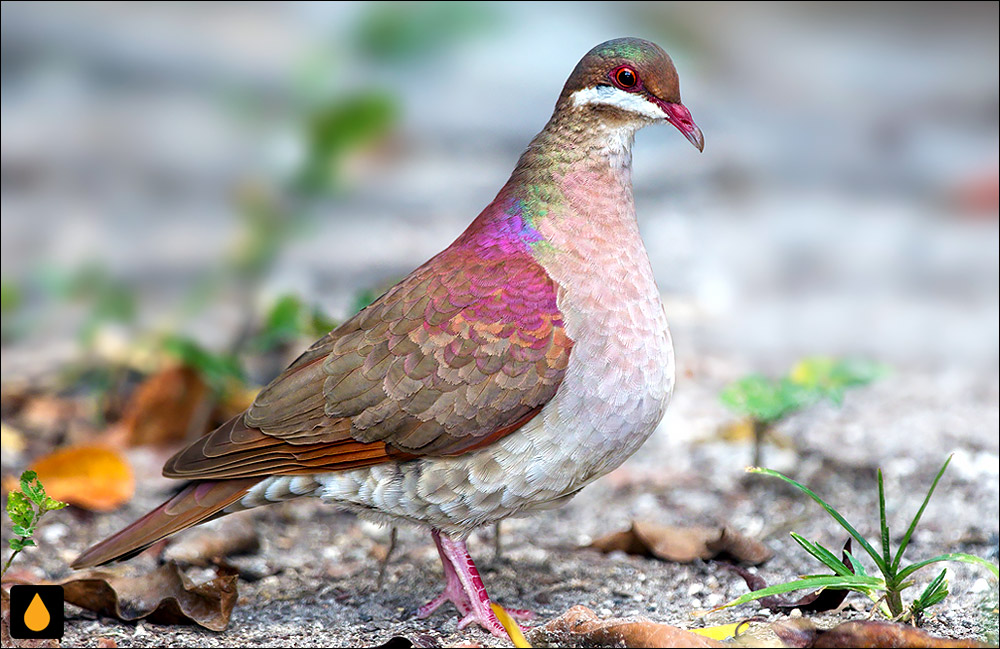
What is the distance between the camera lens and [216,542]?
3.79 m

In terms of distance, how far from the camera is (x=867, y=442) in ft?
15.0

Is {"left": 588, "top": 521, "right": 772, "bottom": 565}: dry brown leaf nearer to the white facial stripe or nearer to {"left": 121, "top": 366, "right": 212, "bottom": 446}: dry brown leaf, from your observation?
the white facial stripe

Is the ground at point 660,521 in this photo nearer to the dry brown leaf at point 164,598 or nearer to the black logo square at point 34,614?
the dry brown leaf at point 164,598

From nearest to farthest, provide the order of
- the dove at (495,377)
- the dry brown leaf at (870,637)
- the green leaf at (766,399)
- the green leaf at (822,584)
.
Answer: the dry brown leaf at (870,637), the green leaf at (822,584), the dove at (495,377), the green leaf at (766,399)

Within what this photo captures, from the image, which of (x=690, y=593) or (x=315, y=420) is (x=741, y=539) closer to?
(x=690, y=593)

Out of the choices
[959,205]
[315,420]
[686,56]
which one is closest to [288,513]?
[315,420]

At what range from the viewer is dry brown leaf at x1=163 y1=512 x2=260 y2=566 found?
Answer: 12.2ft

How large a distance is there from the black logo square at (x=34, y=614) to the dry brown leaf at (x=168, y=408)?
1874 millimetres

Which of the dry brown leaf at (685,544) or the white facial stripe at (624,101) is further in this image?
the dry brown leaf at (685,544)

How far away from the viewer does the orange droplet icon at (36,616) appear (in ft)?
9.50

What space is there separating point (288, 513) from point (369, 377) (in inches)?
56.8

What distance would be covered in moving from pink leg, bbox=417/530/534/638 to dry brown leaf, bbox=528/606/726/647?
1.12 ft

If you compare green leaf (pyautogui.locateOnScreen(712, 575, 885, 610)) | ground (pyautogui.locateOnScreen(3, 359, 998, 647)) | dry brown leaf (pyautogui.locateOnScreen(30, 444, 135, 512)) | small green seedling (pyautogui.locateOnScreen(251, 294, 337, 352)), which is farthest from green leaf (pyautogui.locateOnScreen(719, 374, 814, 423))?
dry brown leaf (pyautogui.locateOnScreen(30, 444, 135, 512))

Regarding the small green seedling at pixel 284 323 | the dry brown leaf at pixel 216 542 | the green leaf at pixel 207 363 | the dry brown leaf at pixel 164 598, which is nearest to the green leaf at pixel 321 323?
the small green seedling at pixel 284 323
